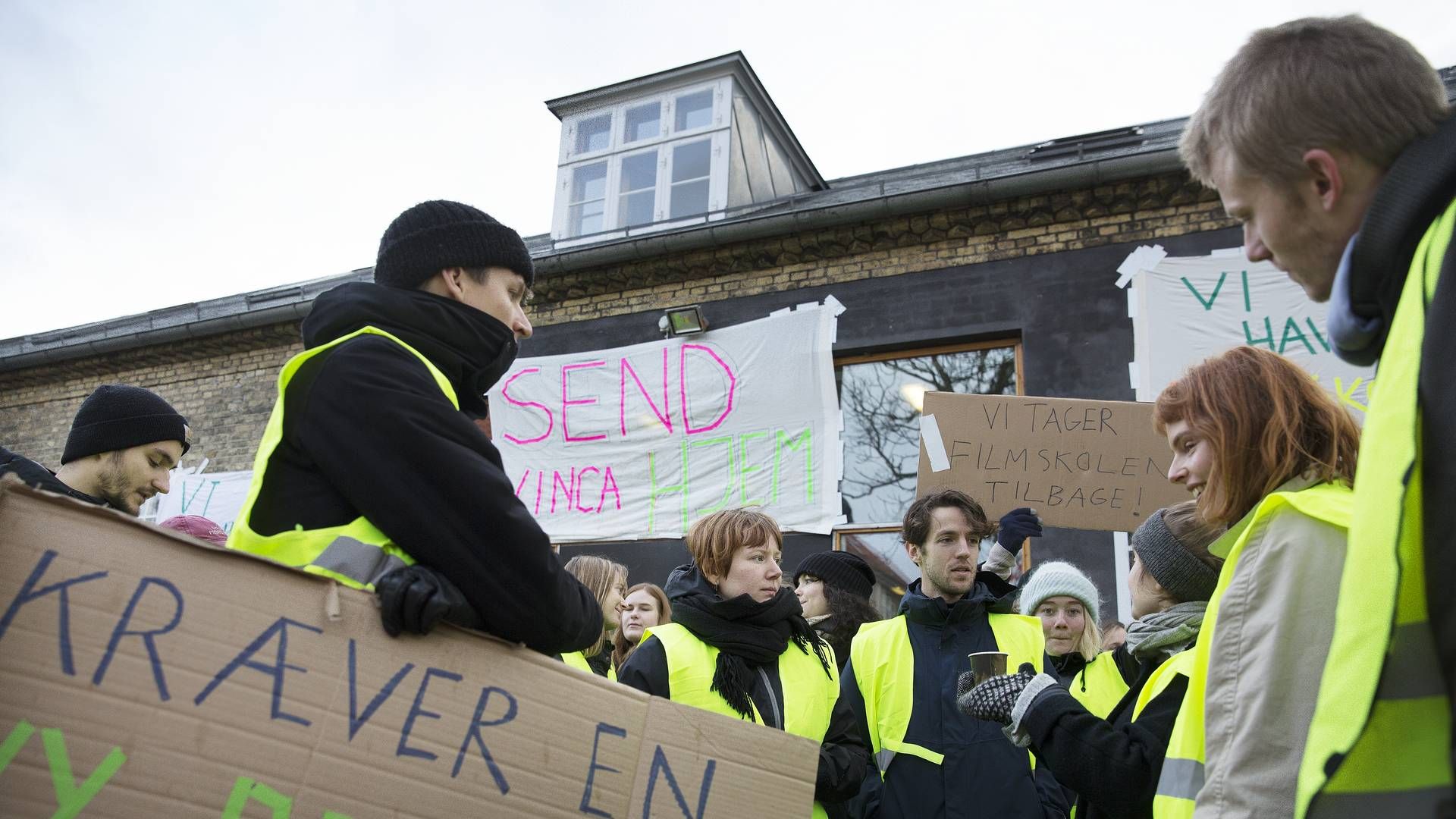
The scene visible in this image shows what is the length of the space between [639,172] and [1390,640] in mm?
11394

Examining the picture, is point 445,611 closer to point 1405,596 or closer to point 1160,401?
point 1405,596

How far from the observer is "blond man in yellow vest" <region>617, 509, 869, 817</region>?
297 cm

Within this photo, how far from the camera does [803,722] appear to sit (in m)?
3.03

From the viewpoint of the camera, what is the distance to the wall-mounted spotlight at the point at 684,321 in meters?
9.30

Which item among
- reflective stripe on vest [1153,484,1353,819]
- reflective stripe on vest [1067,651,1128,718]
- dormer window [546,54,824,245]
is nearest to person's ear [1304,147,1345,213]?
reflective stripe on vest [1153,484,1353,819]

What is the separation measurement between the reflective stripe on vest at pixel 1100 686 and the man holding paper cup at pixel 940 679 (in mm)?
306

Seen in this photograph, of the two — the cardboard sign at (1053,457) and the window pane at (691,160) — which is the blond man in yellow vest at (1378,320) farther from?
the window pane at (691,160)

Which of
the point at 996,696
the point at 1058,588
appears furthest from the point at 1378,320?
the point at 1058,588

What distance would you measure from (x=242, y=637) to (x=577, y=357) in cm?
843

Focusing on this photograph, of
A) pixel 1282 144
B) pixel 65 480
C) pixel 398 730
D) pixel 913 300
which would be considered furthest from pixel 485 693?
pixel 913 300

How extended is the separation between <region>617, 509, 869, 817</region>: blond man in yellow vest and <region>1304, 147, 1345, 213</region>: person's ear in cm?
206

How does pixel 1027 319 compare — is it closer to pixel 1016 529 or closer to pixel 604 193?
pixel 1016 529

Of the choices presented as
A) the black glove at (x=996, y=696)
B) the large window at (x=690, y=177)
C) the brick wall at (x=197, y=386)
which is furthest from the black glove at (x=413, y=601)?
the brick wall at (x=197, y=386)

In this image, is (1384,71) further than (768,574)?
No
